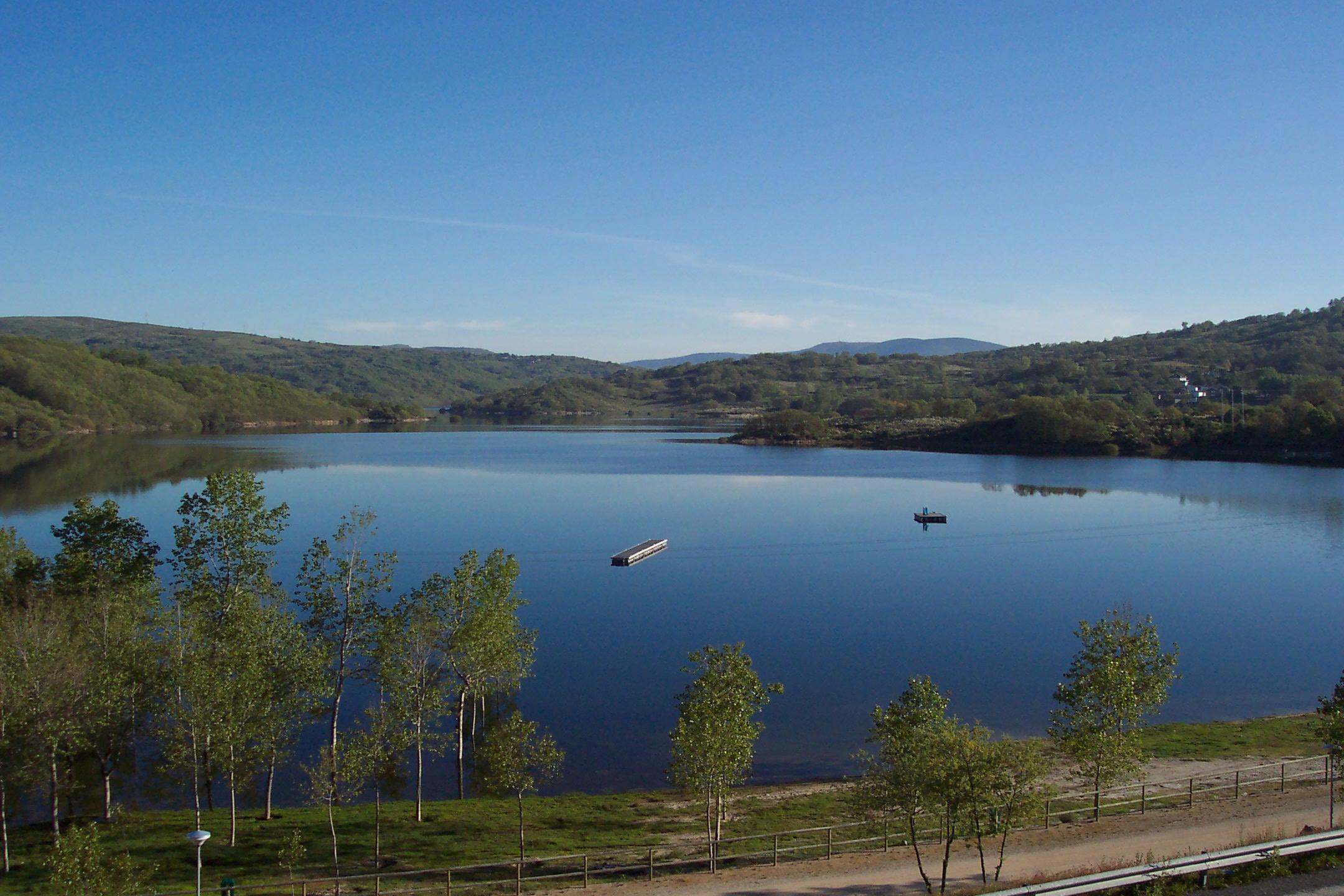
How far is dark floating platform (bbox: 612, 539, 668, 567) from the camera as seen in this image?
145 ft

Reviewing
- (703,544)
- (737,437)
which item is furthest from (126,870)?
(737,437)

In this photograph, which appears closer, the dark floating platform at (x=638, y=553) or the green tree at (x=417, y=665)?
the green tree at (x=417, y=665)

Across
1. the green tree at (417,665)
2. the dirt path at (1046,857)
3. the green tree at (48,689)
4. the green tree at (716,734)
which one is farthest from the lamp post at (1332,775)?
the green tree at (48,689)

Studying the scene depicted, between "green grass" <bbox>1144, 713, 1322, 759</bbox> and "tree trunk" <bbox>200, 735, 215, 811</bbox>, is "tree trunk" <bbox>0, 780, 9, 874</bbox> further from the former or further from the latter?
"green grass" <bbox>1144, 713, 1322, 759</bbox>

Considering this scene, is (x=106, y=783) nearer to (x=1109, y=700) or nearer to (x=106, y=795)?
(x=106, y=795)

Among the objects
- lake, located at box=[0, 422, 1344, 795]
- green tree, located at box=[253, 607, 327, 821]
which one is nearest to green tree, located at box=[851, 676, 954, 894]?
lake, located at box=[0, 422, 1344, 795]

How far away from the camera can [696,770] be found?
53.0 feet

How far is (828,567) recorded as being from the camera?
44.6 meters

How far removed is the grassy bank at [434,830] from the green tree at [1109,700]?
4238mm

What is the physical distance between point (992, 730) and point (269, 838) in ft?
52.9

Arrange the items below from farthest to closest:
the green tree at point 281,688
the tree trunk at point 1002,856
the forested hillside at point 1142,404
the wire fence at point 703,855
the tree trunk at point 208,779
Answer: the forested hillside at point 1142,404, the green tree at point 281,688, the tree trunk at point 208,779, the wire fence at point 703,855, the tree trunk at point 1002,856

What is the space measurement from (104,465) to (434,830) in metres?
78.8

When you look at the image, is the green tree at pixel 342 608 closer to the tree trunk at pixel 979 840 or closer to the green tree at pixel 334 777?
the green tree at pixel 334 777

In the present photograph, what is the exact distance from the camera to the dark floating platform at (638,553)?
145 feet
